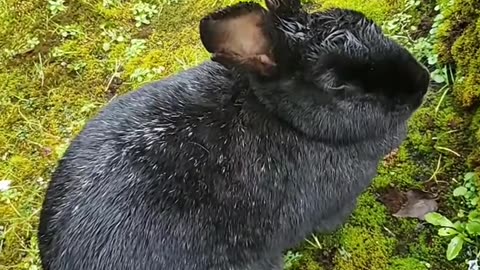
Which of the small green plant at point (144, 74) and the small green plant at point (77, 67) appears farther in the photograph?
the small green plant at point (77, 67)

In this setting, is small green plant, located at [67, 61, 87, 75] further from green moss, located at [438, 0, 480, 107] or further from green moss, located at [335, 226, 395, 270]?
green moss, located at [438, 0, 480, 107]

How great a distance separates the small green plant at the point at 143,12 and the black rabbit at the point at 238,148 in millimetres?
1593

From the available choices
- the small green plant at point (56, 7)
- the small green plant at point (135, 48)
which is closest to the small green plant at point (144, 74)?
the small green plant at point (135, 48)

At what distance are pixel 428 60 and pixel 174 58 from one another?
1417 mm

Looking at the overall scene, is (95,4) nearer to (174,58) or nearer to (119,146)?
(174,58)

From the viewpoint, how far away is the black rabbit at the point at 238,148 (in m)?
3.60

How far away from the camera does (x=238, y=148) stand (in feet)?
12.3

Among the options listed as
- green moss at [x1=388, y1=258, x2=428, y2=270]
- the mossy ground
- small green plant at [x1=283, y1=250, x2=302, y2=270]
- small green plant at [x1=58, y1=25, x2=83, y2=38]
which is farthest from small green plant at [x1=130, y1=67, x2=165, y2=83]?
green moss at [x1=388, y1=258, x2=428, y2=270]

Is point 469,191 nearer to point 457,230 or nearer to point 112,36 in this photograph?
point 457,230

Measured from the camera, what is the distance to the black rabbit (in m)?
3.60

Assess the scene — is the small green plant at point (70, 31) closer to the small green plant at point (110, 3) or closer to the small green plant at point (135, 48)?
the small green plant at point (110, 3)

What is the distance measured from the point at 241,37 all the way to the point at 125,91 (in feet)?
5.87

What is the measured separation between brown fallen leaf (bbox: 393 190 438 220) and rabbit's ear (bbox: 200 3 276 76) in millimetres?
1179

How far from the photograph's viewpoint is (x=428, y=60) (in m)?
4.72
